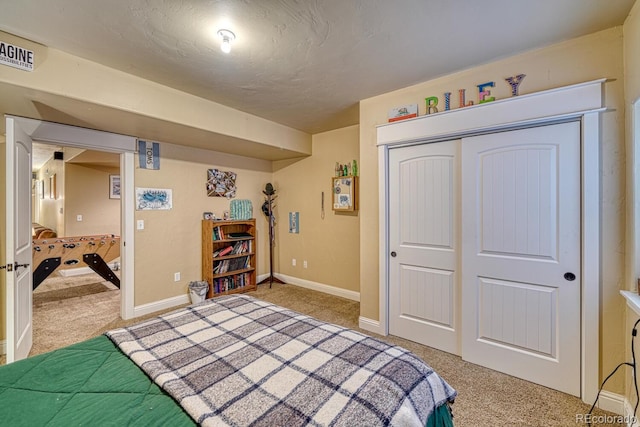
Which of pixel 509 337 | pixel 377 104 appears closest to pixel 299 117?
pixel 377 104

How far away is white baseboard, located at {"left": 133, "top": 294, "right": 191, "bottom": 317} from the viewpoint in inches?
130

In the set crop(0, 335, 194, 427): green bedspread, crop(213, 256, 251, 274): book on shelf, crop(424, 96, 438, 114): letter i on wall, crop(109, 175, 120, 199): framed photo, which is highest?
crop(424, 96, 438, 114): letter i on wall

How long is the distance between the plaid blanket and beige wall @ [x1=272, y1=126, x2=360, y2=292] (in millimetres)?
2480

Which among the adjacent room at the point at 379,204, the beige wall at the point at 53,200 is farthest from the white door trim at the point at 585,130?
the beige wall at the point at 53,200

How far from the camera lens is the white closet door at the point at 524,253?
194 centimetres

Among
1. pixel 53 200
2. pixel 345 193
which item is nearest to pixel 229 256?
pixel 345 193

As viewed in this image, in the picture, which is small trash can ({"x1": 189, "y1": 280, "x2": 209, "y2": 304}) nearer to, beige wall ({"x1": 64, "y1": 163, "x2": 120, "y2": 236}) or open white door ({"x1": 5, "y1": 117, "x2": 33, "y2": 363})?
open white door ({"x1": 5, "y1": 117, "x2": 33, "y2": 363})

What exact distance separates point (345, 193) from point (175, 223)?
7.70 feet

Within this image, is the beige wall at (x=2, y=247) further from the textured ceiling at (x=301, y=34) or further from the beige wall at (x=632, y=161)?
the beige wall at (x=632, y=161)

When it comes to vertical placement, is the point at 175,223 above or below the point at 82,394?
above

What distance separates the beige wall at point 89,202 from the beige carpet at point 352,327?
3.83ft

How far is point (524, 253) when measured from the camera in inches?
83.4

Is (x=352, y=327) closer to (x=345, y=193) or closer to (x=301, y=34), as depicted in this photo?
(x=345, y=193)

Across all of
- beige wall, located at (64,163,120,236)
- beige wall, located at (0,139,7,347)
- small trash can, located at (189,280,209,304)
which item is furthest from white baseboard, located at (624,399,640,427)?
beige wall, located at (64,163,120,236)
